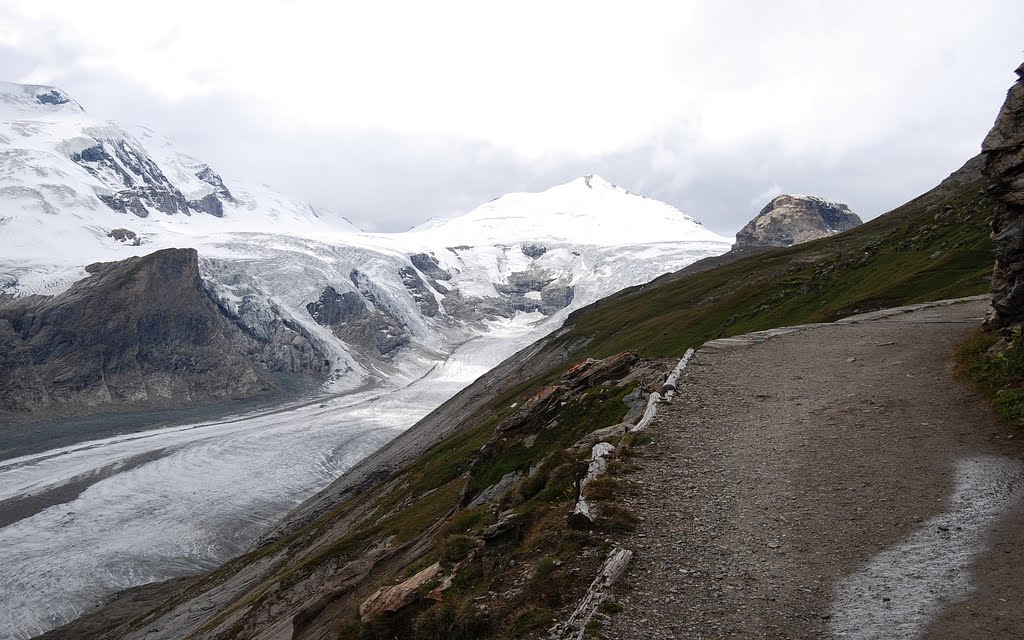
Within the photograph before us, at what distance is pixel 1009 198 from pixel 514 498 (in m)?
18.0

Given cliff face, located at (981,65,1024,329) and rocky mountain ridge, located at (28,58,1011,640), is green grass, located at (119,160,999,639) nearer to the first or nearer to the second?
rocky mountain ridge, located at (28,58,1011,640)

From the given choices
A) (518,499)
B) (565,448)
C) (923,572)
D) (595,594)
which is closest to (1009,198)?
(923,572)

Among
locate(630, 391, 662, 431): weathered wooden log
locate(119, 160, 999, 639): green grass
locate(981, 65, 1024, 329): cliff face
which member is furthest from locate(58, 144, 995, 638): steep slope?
locate(981, 65, 1024, 329): cliff face

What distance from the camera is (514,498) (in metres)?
18.2

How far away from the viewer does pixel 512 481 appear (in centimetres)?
2403

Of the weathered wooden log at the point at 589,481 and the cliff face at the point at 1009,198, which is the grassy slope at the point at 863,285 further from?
the weathered wooden log at the point at 589,481

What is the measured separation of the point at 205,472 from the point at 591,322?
99.9 metres

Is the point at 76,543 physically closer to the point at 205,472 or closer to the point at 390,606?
the point at 205,472

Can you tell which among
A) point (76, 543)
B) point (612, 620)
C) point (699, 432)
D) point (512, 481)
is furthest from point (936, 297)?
point (76, 543)

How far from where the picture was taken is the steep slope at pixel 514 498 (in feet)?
43.5

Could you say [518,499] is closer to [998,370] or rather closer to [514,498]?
[514,498]

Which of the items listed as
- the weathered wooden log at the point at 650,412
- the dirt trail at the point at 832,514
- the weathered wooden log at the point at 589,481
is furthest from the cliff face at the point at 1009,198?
the weathered wooden log at the point at 589,481

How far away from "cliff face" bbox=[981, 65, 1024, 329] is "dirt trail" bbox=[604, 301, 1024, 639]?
2763 millimetres

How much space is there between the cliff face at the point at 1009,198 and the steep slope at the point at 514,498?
455 inches
